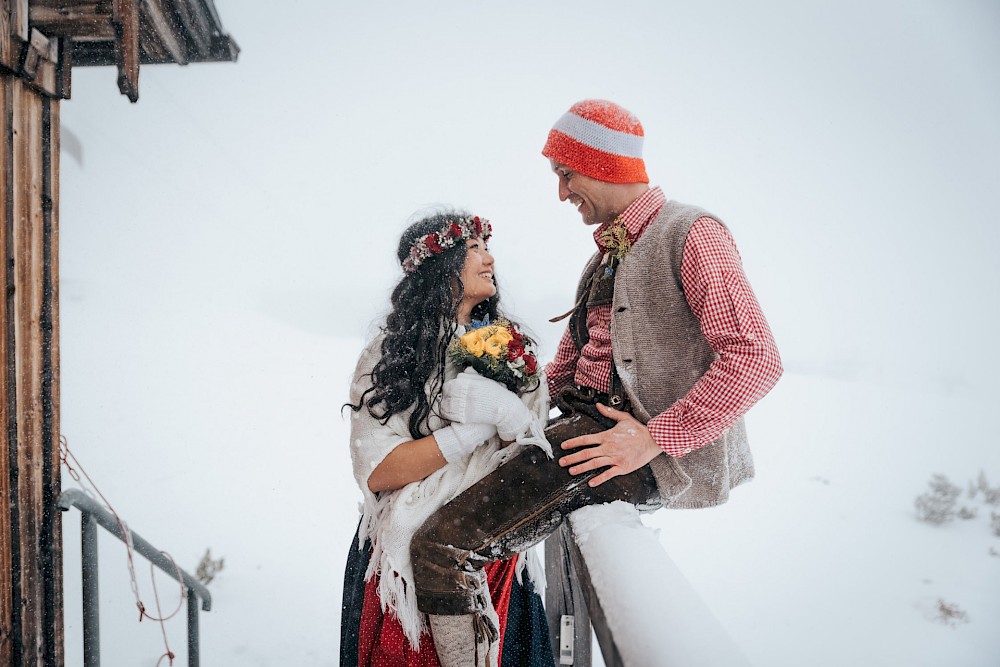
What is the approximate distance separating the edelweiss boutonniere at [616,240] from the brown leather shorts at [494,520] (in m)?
0.65

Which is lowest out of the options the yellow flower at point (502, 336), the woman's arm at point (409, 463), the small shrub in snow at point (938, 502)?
the small shrub in snow at point (938, 502)

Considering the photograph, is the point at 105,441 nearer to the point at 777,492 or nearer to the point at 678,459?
the point at 678,459

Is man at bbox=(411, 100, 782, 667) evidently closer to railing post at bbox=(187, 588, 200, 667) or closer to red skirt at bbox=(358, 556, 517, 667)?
red skirt at bbox=(358, 556, 517, 667)

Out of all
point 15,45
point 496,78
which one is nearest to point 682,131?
point 496,78

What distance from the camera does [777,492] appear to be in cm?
1062

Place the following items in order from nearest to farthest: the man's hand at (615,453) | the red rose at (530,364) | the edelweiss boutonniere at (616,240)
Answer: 1. the man's hand at (615,453)
2. the edelweiss boutonniere at (616,240)
3. the red rose at (530,364)

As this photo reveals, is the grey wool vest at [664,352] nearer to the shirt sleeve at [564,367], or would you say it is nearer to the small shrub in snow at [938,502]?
the shirt sleeve at [564,367]

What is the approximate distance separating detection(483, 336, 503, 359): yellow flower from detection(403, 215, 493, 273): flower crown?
467mm

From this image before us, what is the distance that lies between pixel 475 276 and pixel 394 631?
1.27 metres

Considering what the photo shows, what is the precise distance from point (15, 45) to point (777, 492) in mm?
11721

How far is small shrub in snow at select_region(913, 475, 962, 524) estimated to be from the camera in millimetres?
10445

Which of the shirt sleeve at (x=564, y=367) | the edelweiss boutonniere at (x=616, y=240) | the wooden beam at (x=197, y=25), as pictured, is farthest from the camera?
the wooden beam at (x=197, y=25)

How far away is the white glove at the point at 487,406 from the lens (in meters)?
1.78

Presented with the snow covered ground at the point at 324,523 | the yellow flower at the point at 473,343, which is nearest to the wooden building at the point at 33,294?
the yellow flower at the point at 473,343
